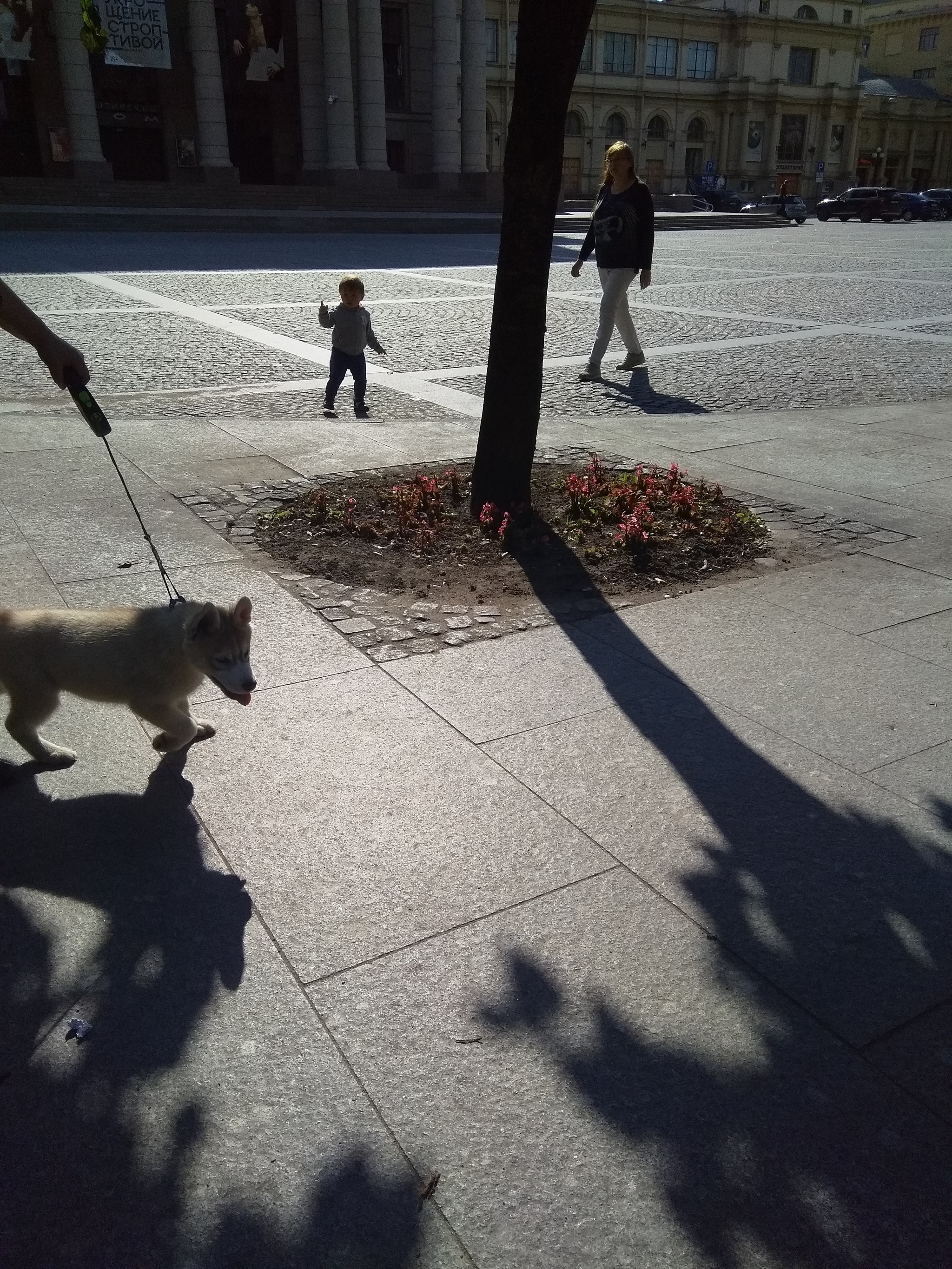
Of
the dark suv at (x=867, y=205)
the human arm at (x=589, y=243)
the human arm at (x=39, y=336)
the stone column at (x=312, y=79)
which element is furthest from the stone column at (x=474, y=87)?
the human arm at (x=39, y=336)

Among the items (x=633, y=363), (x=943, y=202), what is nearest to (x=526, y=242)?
(x=633, y=363)

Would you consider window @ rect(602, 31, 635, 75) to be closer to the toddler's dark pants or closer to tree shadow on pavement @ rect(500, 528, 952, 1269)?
the toddler's dark pants

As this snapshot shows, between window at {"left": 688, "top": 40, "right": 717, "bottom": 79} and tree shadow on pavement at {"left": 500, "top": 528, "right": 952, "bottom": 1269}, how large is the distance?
8667 centimetres

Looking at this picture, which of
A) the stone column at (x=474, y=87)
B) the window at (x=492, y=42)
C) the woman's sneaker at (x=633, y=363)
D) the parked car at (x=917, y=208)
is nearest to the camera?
the woman's sneaker at (x=633, y=363)

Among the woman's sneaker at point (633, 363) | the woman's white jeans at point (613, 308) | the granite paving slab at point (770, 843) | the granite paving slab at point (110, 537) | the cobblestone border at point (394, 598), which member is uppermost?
the woman's white jeans at point (613, 308)

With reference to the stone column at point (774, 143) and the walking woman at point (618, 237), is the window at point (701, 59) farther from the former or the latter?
the walking woman at point (618, 237)

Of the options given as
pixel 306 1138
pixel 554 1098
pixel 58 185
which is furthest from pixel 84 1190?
pixel 58 185

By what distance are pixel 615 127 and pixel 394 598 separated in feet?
262

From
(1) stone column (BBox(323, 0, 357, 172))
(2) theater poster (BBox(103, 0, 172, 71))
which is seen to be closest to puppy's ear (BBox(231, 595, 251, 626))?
(2) theater poster (BBox(103, 0, 172, 71))

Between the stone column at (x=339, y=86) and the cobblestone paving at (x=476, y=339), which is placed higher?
the stone column at (x=339, y=86)

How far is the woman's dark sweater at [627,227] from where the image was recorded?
35.2ft

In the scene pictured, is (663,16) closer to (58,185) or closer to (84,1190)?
(58,185)

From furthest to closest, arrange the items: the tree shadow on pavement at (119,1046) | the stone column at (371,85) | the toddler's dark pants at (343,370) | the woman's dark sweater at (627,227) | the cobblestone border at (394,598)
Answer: the stone column at (371,85), the woman's dark sweater at (627,227), the toddler's dark pants at (343,370), the cobblestone border at (394,598), the tree shadow on pavement at (119,1046)

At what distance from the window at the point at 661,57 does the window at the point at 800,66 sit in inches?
428
